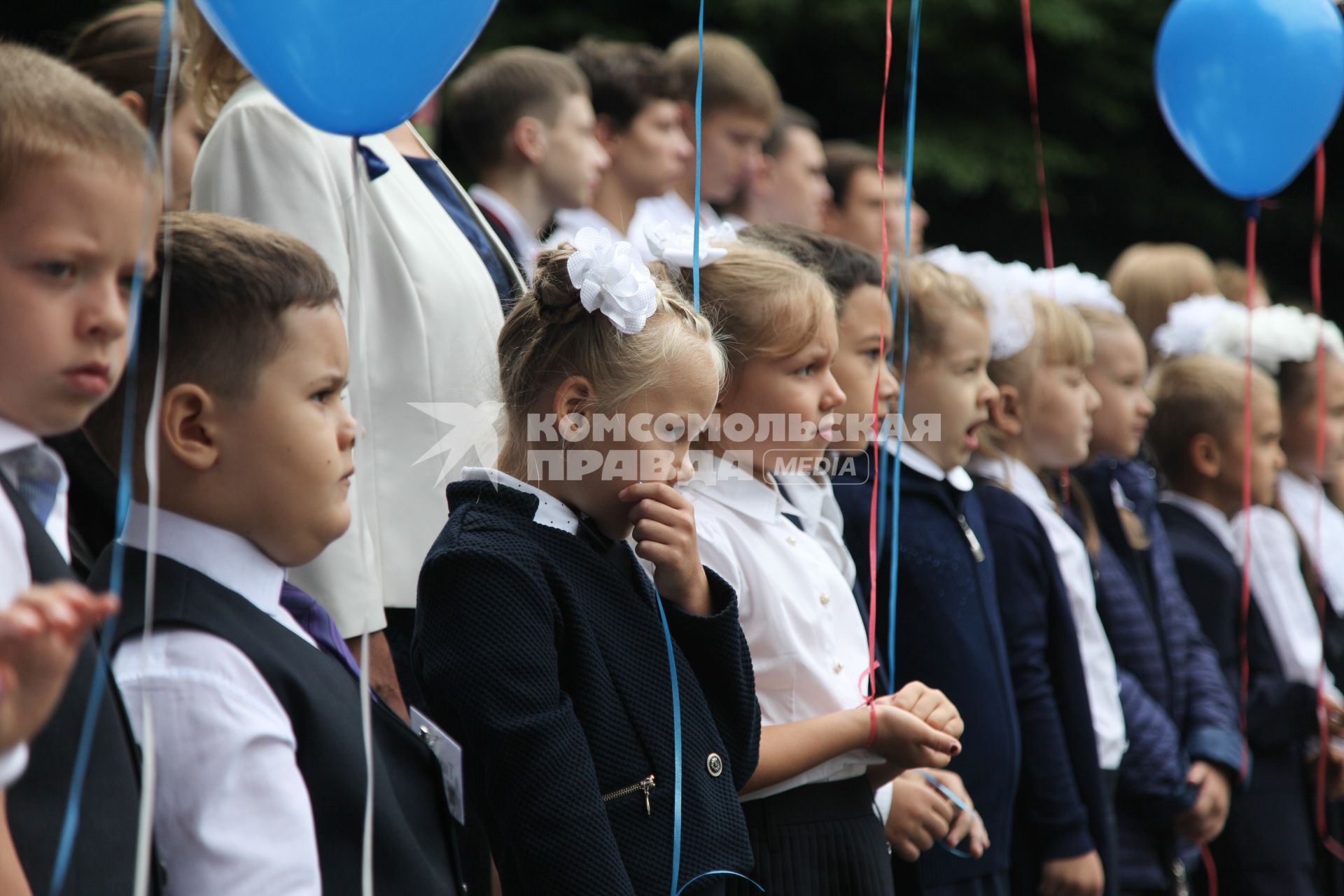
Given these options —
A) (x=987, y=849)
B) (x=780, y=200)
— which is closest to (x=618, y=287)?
(x=987, y=849)

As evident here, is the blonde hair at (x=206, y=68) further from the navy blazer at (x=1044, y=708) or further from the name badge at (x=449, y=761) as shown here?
the navy blazer at (x=1044, y=708)

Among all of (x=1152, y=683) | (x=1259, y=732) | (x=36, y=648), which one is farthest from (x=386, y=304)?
(x=1259, y=732)

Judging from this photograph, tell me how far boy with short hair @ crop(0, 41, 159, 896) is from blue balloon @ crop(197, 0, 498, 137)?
306 mm

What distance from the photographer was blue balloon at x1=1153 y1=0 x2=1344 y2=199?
4090 mm

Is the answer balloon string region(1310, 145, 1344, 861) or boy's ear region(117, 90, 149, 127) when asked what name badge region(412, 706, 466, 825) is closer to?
boy's ear region(117, 90, 149, 127)

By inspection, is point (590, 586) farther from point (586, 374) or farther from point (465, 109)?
point (465, 109)

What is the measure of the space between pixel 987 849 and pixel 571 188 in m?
2.48

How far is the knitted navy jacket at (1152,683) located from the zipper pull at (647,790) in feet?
6.66

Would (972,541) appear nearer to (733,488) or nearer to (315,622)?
(733,488)

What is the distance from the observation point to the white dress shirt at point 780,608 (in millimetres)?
2402

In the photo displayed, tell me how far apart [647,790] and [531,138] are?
295cm

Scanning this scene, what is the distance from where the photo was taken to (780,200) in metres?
5.70

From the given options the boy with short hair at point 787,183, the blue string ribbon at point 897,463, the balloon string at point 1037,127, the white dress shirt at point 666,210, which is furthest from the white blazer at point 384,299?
the boy with short hair at point 787,183

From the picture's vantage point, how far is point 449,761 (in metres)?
1.86
